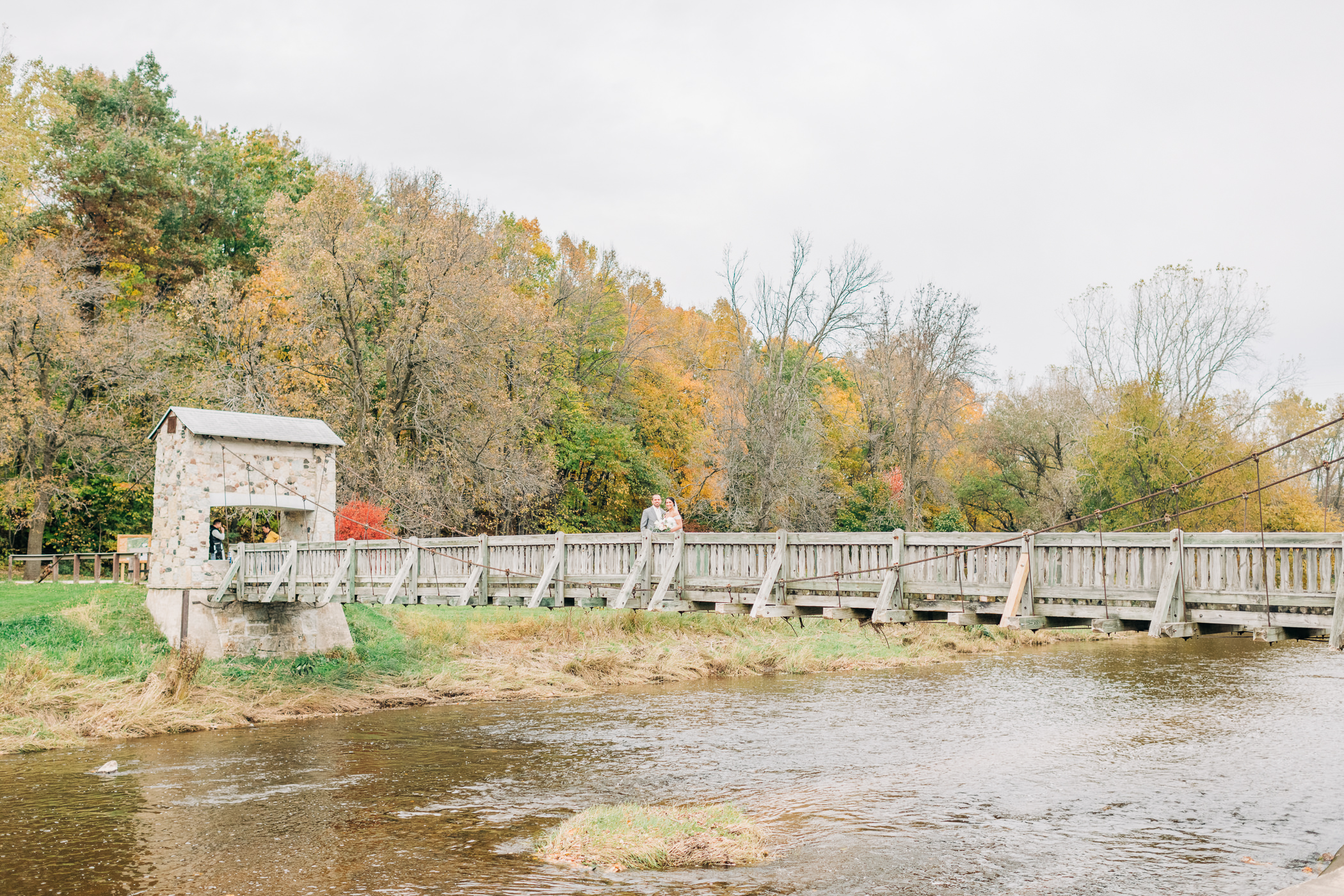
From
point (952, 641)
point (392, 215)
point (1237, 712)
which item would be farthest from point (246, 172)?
point (1237, 712)

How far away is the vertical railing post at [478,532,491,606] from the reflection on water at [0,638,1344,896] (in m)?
2.42

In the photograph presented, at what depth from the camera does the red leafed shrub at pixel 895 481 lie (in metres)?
45.8

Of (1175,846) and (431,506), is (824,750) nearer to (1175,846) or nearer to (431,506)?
(1175,846)

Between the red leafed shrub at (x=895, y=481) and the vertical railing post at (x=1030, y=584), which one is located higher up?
the red leafed shrub at (x=895, y=481)

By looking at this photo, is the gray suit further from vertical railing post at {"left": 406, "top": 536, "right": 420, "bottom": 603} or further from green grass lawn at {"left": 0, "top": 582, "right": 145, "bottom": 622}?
green grass lawn at {"left": 0, "top": 582, "right": 145, "bottom": 622}

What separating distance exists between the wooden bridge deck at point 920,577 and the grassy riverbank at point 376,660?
306 centimetres

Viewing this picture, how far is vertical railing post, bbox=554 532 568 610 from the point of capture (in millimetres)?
17188

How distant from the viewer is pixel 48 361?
107 ft

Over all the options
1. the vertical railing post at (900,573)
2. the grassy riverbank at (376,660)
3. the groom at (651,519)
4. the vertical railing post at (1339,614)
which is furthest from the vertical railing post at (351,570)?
the vertical railing post at (1339,614)

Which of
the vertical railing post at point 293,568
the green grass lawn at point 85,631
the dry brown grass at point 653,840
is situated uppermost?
the vertical railing post at point 293,568

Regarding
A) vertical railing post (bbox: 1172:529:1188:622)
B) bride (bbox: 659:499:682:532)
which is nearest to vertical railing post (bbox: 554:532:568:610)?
bride (bbox: 659:499:682:532)

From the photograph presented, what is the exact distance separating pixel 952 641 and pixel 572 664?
13.1 metres

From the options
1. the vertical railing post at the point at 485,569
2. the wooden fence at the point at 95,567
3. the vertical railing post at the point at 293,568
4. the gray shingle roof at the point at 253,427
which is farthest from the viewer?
the wooden fence at the point at 95,567

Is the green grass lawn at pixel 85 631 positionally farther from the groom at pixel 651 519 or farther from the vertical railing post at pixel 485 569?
the groom at pixel 651 519
